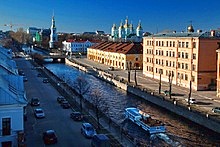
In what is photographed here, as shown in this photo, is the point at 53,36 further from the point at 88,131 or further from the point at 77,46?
the point at 88,131

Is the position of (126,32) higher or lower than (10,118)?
higher

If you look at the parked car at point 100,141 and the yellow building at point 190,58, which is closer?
the parked car at point 100,141

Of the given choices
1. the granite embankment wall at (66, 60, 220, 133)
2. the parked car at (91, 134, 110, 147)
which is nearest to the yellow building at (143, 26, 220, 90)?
the granite embankment wall at (66, 60, 220, 133)

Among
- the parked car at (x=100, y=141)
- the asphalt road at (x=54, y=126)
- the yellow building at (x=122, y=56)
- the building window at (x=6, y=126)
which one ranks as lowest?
the asphalt road at (x=54, y=126)

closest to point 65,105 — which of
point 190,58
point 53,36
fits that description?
point 190,58

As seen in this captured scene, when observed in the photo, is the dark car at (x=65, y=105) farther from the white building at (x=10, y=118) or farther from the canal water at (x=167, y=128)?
the white building at (x=10, y=118)

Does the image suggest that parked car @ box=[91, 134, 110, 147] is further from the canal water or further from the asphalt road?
the canal water

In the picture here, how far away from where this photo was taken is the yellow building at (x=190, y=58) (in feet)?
100

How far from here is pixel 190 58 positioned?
104ft

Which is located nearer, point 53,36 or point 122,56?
point 122,56

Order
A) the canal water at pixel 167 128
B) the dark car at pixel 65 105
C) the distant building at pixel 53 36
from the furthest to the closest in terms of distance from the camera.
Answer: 1. the distant building at pixel 53 36
2. the dark car at pixel 65 105
3. the canal water at pixel 167 128

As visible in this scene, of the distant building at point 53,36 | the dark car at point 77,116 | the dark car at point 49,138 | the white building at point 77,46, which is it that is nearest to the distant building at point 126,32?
the white building at point 77,46

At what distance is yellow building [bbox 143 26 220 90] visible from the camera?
30619 mm

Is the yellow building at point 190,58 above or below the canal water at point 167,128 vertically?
above
